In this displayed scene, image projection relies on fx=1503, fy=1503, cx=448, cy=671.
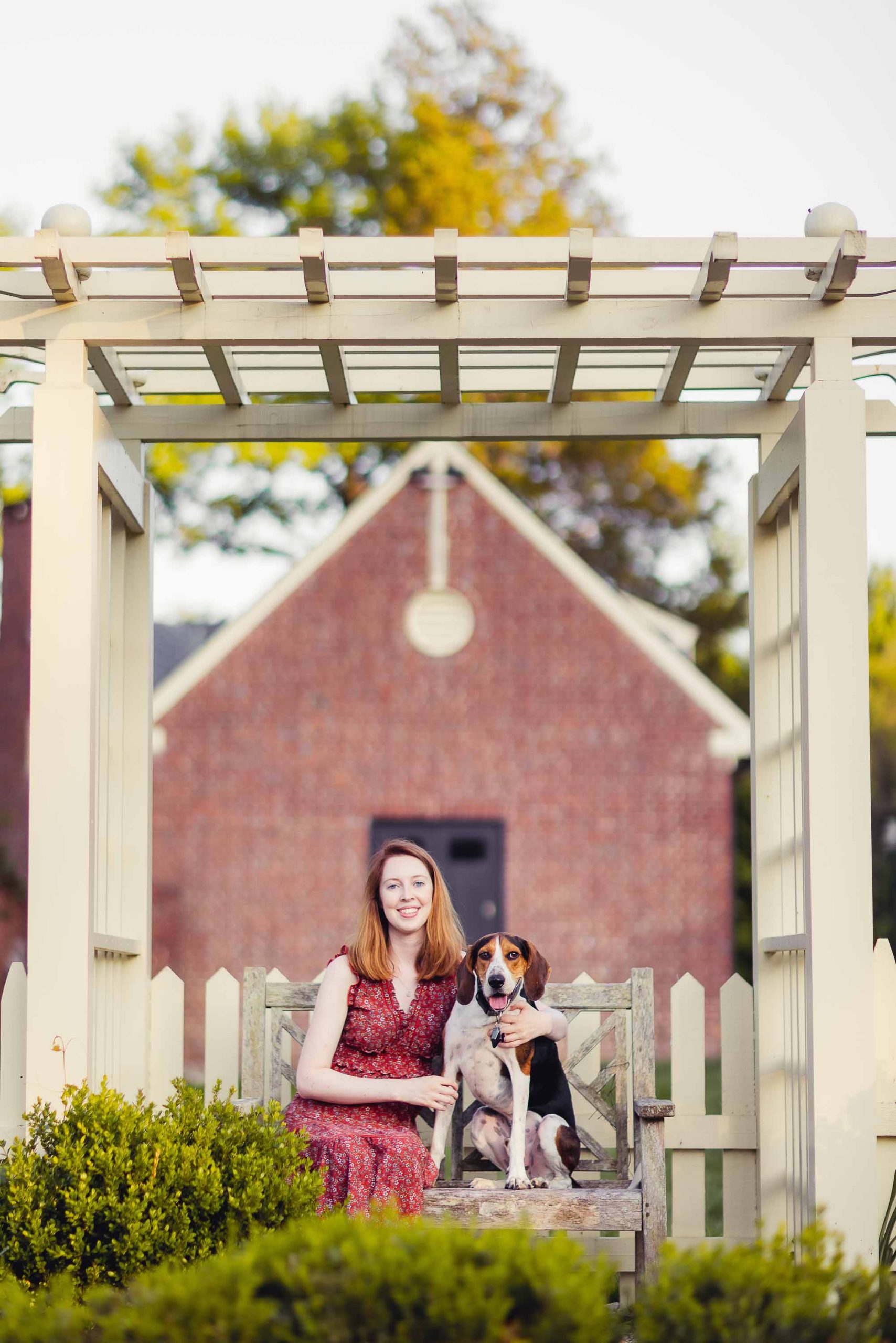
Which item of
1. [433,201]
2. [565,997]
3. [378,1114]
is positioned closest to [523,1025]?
[378,1114]

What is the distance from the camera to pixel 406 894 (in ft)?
17.2

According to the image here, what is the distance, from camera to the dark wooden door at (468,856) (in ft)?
61.8

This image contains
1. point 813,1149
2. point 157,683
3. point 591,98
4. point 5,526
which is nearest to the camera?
point 813,1149

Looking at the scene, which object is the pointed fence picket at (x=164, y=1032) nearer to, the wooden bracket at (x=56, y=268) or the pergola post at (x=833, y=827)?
the pergola post at (x=833, y=827)

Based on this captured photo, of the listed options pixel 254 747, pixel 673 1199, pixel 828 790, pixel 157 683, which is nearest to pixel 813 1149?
pixel 828 790

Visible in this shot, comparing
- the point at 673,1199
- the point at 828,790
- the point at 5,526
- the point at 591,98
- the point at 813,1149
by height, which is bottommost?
the point at 673,1199

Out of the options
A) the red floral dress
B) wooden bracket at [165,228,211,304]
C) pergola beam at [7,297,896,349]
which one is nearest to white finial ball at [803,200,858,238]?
pergola beam at [7,297,896,349]

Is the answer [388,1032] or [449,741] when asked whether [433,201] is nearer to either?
[449,741]

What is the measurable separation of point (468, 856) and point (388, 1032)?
14.1 metres

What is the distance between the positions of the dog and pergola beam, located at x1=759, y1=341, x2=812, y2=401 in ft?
7.43

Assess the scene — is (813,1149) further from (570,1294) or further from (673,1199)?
(570,1294)

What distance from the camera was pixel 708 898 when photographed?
63.7 feet

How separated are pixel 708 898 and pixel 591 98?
52.0ft

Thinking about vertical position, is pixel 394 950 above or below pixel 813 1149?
above
